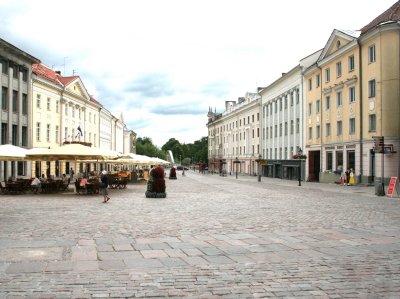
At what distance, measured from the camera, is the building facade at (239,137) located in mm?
75188

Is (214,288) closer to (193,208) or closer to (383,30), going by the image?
(193,208)

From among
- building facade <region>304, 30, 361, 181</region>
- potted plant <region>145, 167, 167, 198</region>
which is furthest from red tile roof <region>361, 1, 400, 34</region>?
potted plant <region>145, 167, 167, 198</region>

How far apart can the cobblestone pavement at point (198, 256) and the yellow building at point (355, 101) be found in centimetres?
2178

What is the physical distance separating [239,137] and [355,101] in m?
50.2

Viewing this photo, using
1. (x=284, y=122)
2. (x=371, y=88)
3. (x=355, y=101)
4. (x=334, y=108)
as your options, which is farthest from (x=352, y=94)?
(x=284, y=122)

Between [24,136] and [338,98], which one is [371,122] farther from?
[24,136]

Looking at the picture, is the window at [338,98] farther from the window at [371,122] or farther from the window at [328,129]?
the window at [371,122]

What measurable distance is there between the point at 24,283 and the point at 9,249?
268 cm

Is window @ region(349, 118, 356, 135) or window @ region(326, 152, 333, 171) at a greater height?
window @ region(349, 118, 356, 135)

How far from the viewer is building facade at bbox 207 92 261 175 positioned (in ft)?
247

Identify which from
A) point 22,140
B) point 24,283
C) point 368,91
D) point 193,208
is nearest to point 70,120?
point 22,140

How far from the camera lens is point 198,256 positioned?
7914 mm

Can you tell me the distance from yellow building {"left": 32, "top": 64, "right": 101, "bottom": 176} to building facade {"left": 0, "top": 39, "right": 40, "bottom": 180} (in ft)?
5.46

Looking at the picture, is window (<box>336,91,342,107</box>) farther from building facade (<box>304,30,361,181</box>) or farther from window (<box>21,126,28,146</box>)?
window (<box>21,126,28,146</box>)
